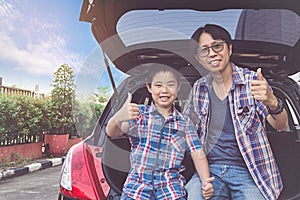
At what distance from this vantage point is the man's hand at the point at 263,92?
1327mm

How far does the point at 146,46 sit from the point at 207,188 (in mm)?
744

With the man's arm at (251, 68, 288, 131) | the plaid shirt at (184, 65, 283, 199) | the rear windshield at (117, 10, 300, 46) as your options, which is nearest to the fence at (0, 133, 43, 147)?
the rear windshield at (117, 10, 300, 46)

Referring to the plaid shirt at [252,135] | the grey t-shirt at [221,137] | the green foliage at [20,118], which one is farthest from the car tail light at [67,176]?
the green foliage at [20,118]

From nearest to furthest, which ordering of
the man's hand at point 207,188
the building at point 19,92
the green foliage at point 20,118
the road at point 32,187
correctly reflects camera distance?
1. the man's hand at point 207,188
2. the road at point 32,187
3. the green foliage at point 20,118
4. the building at point 19,92

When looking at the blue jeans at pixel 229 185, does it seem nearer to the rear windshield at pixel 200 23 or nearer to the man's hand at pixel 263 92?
the man's hand at pixel 263 92

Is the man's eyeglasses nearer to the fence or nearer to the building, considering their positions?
the fence

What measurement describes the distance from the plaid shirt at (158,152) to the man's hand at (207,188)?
90mm

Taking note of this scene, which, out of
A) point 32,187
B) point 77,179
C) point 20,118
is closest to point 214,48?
point 77,179

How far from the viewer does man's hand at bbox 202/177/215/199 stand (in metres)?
1.46

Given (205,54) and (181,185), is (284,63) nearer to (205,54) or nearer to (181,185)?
(205,54)

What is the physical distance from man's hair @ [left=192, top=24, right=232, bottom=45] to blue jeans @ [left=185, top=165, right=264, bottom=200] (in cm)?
57

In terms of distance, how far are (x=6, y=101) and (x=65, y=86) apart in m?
1.64

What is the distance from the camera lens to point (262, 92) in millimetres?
1327

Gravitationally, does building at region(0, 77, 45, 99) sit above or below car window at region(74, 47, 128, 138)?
above
